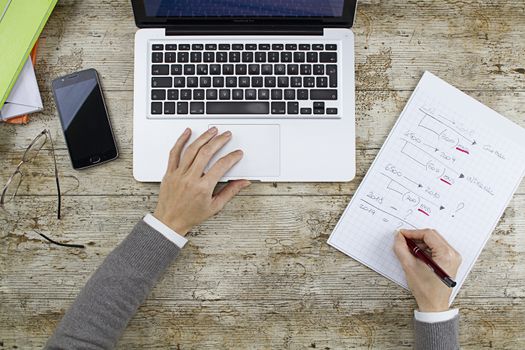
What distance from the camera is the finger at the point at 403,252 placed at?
957 mm

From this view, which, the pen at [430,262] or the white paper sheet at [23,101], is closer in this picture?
the pen at [430,262]

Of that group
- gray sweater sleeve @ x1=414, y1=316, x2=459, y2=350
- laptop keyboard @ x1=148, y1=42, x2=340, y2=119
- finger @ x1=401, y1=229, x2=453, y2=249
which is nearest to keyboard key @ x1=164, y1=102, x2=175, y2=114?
laptop keyboard @ x1=148, y1=42, x2=340, y2=119

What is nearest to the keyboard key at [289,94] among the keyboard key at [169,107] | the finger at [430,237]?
the keyboard key at [169,107]

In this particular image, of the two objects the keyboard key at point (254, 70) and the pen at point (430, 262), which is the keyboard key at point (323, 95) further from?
the pen at point (430, 262)

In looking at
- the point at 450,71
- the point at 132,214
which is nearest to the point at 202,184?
the point at 132,214

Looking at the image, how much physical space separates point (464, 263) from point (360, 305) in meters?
0.20

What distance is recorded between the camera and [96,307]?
93 cm

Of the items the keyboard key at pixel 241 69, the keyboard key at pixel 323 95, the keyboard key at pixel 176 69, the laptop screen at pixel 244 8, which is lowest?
the keyboard key at pixel 323 95

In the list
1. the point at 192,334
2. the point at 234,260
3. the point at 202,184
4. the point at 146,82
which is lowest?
the point at 192,334

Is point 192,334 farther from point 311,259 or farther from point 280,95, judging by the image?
point 280,95

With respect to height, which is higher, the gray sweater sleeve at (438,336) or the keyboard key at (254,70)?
the keyboard key at (254,70)

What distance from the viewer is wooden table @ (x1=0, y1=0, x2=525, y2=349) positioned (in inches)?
39.4

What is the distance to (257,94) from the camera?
3.23ft

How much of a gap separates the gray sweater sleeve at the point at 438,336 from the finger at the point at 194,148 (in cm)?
50
